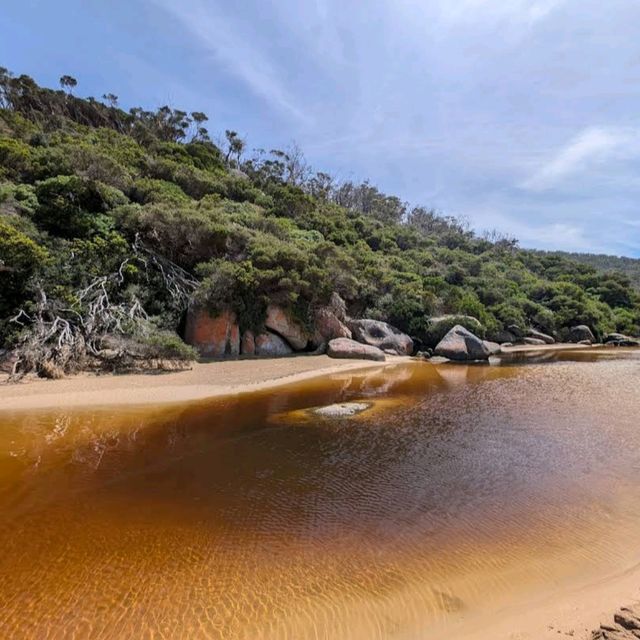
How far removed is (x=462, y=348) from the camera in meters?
28.6

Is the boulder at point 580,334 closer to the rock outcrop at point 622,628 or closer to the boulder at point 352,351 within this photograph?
the boulder at point 352,351

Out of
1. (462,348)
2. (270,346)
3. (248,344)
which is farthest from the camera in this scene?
(462,348)

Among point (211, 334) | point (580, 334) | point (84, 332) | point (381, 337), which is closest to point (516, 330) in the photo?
point (580, 334)

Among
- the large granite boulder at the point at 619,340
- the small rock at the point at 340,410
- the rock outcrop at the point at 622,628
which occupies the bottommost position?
the small rock at the point at 340,410

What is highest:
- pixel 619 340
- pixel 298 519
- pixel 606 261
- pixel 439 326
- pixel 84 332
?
pixel 606 261

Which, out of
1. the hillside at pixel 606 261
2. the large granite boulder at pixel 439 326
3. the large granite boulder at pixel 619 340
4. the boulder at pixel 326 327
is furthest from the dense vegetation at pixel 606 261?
the boulder at pixel 326 327

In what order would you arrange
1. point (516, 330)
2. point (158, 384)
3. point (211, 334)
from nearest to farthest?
1. point (158, 384)
2. point (211, 334)
3. point (516, 330)

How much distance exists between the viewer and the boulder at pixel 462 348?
93.6ft

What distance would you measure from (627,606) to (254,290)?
888 inches

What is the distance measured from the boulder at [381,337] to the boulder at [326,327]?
4.99ft

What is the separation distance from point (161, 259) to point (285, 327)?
29.2 ft

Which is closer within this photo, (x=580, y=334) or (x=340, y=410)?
(x=340, y=410)

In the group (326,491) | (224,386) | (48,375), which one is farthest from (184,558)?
(48,375)

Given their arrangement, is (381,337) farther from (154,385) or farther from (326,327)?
(154,385)
